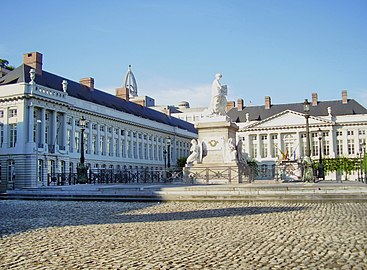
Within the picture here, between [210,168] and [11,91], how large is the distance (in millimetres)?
31007

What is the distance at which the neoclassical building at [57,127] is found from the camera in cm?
4759

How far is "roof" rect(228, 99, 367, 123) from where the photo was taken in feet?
285

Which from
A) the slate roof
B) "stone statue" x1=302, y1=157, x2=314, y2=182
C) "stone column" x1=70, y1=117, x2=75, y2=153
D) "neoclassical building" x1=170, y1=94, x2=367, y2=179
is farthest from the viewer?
"neoclassical building" x1=170, y1=94, x2=367, y2=179

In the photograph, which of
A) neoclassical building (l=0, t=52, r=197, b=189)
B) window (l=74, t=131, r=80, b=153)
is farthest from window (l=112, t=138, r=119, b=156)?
window (l=74, t=131, r=80, b=153)

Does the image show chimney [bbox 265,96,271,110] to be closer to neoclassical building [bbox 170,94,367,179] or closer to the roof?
neoclassical building [bbox 170,94,367,179]

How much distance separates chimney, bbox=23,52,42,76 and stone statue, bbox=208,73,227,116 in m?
31.9

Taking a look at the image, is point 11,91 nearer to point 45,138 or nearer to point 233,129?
point 45,138

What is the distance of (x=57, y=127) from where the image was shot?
5397 centimetres

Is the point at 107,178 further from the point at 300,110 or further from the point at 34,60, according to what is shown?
the point at 300,110

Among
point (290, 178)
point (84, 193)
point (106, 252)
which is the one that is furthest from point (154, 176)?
point (106, 252)

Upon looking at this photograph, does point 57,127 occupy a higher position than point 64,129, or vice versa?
point 57,127

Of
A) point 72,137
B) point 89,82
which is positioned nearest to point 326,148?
point 89,82

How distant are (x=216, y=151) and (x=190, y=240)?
19757mm

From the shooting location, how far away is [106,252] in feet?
24.9
